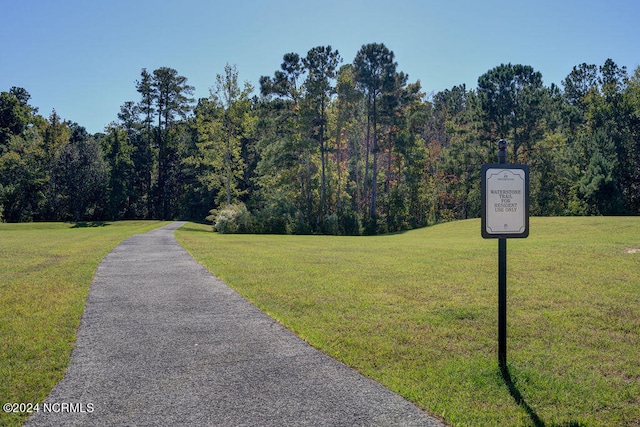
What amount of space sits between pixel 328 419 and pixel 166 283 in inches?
304

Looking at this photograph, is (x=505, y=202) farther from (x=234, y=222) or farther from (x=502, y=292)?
(x=234, y=222)

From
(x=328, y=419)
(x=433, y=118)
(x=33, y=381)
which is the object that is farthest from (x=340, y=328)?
(x=433, y=118)

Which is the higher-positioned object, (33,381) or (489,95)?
(489,95)

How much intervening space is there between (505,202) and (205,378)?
148 inches

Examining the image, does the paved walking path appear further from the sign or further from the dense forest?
the dense forest

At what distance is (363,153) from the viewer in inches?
2345

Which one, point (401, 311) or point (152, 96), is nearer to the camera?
point (401, 311)

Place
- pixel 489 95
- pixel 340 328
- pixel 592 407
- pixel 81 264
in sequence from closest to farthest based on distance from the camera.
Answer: pixel 592 407
pixel 340 328
pixel 81 264
pixel 489 95

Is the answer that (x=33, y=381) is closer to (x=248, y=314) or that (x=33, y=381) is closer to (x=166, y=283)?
(x=248, y=314)

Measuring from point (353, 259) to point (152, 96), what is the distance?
58.7 meters

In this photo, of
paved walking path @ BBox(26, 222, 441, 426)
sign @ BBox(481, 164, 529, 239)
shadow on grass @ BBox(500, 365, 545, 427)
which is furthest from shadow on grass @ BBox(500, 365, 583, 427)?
sign @ BBox(481, 164, 529, 239)

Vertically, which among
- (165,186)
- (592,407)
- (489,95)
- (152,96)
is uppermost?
(152,96)

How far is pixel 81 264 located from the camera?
13820mm

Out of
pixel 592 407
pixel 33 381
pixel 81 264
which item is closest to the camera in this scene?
pixel 592 407
